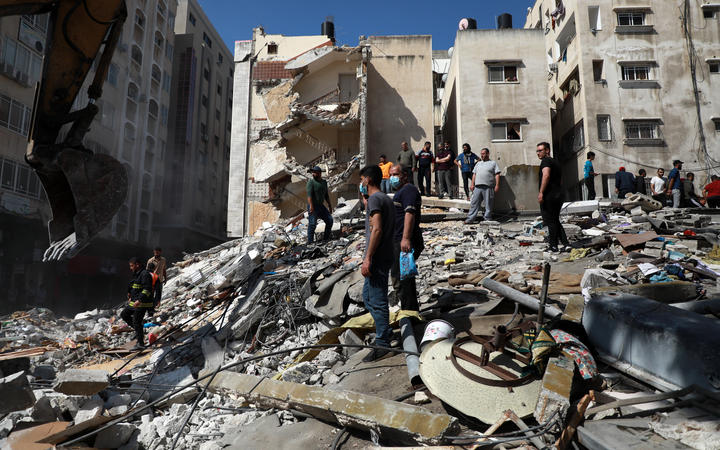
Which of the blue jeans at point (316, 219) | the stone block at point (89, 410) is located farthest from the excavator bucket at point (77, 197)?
the blue jeans at point (316, 219)

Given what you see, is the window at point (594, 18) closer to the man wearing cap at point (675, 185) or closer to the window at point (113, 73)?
the man wearing cap at point (675, 185)

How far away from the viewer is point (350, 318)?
499 centimetres

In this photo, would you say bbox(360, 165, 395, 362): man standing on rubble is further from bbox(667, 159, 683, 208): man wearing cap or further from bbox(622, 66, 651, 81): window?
bbox(622, 66, 651, 81): window

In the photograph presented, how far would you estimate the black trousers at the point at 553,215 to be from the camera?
674cm

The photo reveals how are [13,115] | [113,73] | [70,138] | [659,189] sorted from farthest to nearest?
1. [113,73]
2. [13,115]
3. [659,189]
4. [70,138]

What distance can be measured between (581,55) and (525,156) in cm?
610

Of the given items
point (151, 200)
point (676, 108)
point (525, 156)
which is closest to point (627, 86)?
point (676, 108)

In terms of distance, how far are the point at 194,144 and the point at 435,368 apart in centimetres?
3275

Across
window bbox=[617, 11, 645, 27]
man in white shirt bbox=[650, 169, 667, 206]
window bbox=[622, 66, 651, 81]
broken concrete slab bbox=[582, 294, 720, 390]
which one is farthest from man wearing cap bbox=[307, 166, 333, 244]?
window bbox=[617, 11, 645, 27]

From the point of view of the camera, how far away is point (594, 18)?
2159cm

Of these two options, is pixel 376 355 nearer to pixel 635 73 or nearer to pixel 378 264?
pixel 378 264

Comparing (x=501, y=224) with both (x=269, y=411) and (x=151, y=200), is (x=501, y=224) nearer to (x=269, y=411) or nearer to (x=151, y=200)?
(x=269, y=411)

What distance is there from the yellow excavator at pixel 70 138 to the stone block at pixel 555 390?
4.50 m

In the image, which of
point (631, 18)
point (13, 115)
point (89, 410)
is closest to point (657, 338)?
point (89, 410)
